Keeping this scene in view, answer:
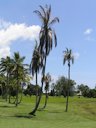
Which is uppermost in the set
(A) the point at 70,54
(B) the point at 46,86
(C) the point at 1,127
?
(A) the point at 70,54

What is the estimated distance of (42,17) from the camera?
63125 mm

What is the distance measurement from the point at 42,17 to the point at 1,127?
29916mm

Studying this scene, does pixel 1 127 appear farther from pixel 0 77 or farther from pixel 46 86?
pixel 0 77

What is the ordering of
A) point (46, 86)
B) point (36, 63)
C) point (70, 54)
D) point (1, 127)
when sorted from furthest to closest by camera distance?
point (46, 86) → point (70, 54) → point (36, 63) → point (1, 127)

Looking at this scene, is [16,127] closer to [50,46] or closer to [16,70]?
[50,46]

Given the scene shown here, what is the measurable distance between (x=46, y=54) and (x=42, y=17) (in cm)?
609

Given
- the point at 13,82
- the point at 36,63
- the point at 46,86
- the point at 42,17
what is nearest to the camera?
the point at 42,17

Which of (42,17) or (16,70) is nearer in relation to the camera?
(42,17)

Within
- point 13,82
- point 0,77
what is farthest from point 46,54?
point 0,77

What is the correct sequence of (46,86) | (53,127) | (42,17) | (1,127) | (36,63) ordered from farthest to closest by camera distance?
(46,86), (36,63), (42,17), (53,127), (1,127)

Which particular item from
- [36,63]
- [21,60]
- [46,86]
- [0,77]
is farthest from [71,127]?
[0,77]

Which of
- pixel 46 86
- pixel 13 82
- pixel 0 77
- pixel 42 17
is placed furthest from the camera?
pixel 0 77

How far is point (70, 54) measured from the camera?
82562 millimetres

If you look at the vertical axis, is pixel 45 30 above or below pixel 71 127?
above
